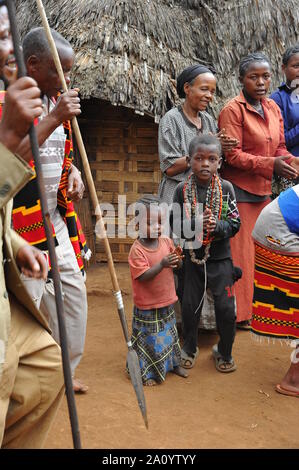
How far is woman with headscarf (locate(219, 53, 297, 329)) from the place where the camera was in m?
4.60

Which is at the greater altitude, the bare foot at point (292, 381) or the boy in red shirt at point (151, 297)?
the boy in red shirt at point (151, 297)

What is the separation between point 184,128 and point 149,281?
4.38ft

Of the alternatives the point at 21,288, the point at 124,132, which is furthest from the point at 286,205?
the point at 124,132

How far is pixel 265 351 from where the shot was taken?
4.66 m

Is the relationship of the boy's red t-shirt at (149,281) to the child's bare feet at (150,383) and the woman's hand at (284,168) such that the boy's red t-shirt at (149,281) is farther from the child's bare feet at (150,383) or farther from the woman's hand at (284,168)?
the woman's hand at (284,168)

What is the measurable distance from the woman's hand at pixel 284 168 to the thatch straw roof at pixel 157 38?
5.96 ft

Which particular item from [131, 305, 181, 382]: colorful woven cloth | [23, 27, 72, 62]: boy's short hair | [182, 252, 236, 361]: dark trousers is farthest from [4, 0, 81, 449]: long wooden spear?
[182, 252, 236, 361]: dark trousers

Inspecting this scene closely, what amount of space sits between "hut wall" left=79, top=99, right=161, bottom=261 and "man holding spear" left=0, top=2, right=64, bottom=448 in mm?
5070

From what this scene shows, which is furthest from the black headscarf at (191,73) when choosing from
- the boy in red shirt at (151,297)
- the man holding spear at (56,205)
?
the man holding spear at (56,205)

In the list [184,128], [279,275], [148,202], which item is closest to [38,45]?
[148,202]

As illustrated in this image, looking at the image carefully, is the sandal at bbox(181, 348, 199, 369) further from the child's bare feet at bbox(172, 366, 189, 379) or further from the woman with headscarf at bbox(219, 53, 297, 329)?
the woman with headscarf at bbox(219, 53, 297, 329)

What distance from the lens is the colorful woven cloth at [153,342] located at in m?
4.00
